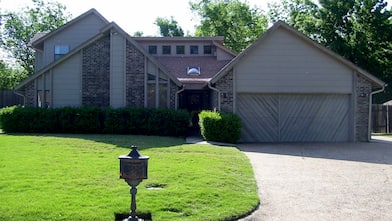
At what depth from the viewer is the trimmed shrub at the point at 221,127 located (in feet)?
59.9

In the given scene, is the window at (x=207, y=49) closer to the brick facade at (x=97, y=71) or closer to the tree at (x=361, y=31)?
the brick facade at (x=97, y=71)

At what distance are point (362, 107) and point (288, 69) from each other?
3.80m

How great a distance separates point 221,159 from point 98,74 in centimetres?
1090

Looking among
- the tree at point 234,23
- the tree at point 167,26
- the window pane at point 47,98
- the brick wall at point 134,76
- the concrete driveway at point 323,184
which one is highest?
the tree at point 167,26

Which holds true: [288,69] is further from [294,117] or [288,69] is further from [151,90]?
[151,90]

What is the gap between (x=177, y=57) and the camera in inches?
1109

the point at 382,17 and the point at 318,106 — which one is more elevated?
the point at 382,17

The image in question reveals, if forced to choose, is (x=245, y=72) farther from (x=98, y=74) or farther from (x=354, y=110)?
(x=98, y=74)

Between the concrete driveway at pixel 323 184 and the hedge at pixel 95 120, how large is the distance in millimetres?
5234

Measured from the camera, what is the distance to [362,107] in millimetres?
20391

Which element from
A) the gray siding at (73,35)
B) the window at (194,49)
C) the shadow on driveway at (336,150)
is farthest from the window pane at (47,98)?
the shadow on driveway at (336,150)

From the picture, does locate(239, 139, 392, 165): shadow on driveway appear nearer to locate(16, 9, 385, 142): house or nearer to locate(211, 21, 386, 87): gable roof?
locate(16, 9, 385, 142): house

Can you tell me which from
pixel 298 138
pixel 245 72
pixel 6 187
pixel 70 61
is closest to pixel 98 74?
pixel 70 61

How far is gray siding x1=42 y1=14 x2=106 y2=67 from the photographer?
90.0 feet
